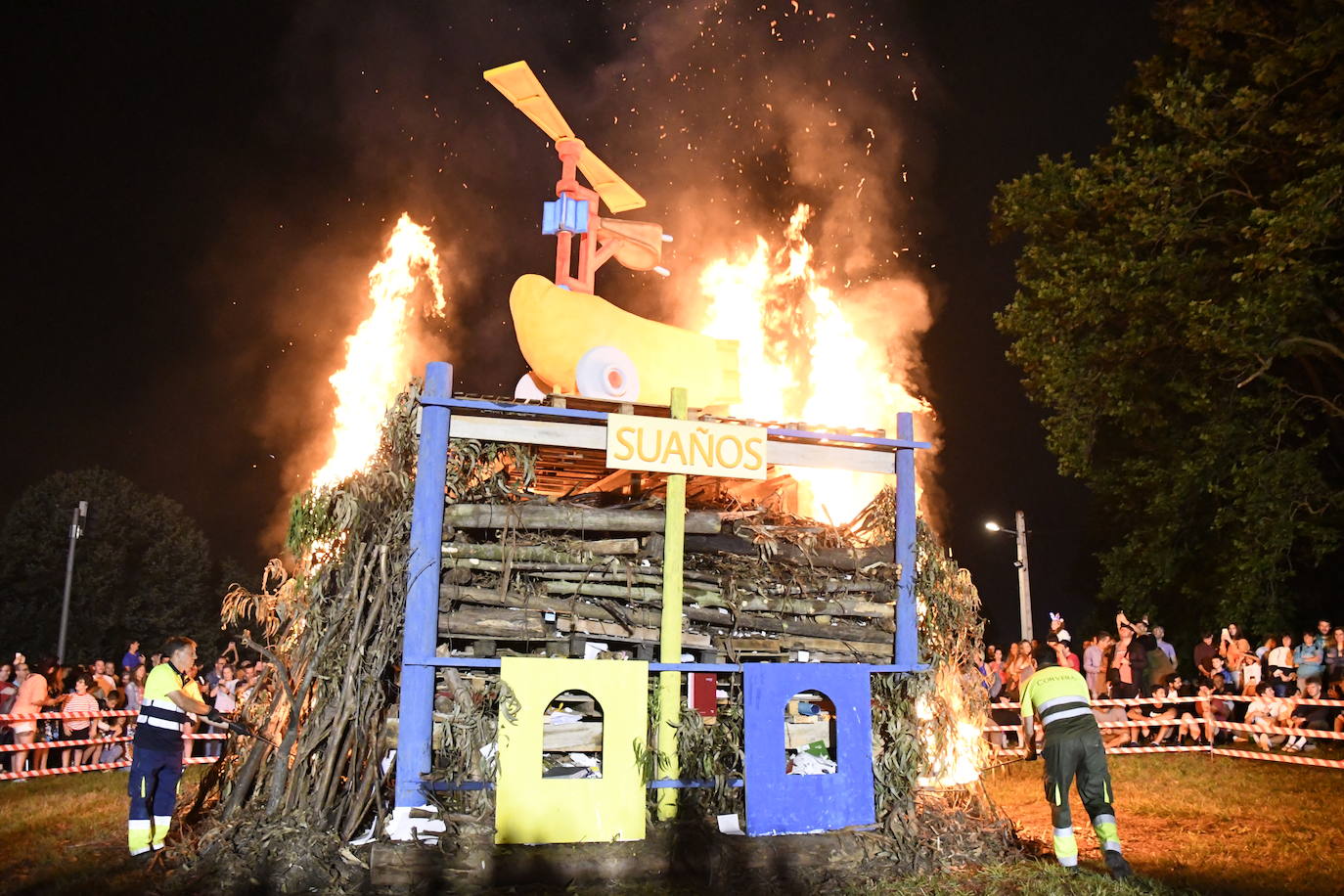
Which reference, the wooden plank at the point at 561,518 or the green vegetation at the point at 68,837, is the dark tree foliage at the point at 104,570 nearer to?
the green vegetation at the point at 68,837

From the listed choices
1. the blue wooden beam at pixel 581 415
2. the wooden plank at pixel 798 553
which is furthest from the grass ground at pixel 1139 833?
the blue wooden beam at pixel 581 415

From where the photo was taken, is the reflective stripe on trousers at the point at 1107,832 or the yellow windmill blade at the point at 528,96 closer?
the reflective stripe on trousers at the point at 1107,832

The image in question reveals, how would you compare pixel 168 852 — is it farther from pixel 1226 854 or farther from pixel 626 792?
pixel 1226 854

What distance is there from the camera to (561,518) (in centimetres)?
862

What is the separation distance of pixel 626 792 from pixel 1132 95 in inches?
748

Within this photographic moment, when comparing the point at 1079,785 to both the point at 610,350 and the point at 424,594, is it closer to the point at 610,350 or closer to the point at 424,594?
the point at 424,594

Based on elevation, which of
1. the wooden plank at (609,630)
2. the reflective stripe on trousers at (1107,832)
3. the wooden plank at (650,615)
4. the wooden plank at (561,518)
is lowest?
the reflective stripe on trousers at (1107,832)

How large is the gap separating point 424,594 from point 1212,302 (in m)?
14.4

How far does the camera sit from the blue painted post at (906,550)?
9.21 meters

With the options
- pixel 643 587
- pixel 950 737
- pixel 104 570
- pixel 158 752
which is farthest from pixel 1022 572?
pixel 104 570

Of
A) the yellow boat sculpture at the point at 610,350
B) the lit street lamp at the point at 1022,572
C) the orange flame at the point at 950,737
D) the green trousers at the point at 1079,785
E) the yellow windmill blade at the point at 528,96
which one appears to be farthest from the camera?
the lit street lamp at the point at 1022,572

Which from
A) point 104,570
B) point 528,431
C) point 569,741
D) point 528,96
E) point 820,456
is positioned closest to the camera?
point 569,741

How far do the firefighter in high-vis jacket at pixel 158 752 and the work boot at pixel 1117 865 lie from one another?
7315mm

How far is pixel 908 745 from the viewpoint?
8.92 m
